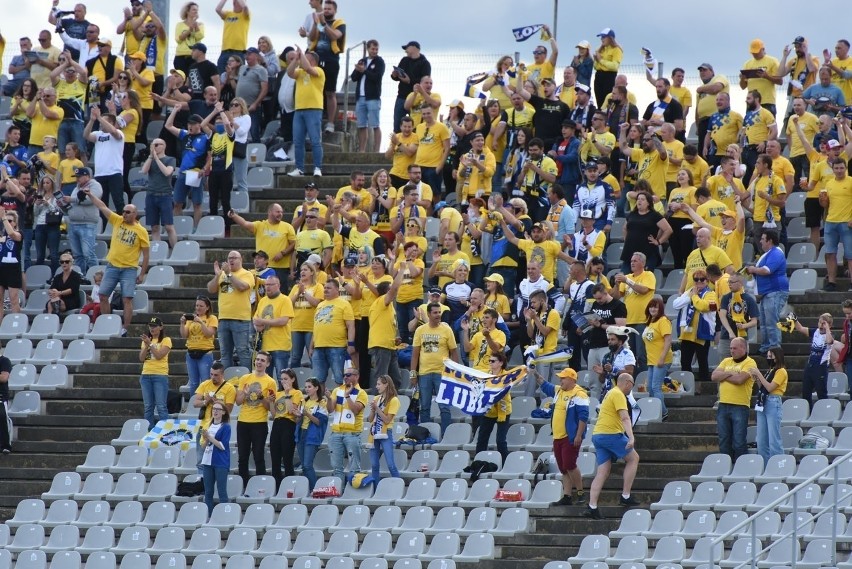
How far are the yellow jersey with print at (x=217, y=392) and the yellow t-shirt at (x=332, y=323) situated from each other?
4.05ft

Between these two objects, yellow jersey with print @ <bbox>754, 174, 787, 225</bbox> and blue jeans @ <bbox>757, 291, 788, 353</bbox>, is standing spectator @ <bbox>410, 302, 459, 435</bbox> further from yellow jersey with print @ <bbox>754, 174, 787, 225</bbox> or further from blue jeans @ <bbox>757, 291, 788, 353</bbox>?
yellow jersey with print @ <bbox>754, 174, 787, 225</bbox>

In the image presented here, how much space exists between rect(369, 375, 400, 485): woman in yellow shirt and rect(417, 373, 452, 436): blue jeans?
0.70 metres

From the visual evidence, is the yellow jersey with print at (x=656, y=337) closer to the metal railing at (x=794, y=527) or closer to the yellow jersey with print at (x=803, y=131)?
the metal railing at (x=794, y=527)

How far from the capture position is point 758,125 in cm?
2458

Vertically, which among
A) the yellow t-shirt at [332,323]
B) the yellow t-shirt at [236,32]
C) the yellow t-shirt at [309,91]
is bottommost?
the yellow t-shirt at [332,323]

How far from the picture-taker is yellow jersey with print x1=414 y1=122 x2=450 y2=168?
25641 millimetres

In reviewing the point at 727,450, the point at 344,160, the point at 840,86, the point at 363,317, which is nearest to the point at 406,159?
the point at 344,160

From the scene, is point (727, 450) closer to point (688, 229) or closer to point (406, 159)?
point (688, 229)

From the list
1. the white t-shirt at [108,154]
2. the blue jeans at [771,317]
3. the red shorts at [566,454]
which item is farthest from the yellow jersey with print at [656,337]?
the white t-shirt at [108,154]

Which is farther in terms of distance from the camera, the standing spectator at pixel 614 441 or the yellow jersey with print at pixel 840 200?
the yellow jersey with print at pixel 840 200

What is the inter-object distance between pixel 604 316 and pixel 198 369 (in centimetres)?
506

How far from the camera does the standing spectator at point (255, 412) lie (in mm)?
21094

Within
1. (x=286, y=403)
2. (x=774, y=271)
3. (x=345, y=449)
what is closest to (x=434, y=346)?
(x=345, y=449)

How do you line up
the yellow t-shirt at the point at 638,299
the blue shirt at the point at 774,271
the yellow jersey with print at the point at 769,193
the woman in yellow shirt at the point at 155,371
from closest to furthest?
the blue shirt at the point at 774,271, the yellow t-shirt at the point at 638,299, the woman in yellow shirt at the point at 155,371, the yellow jersey with print at the point at 769,193
